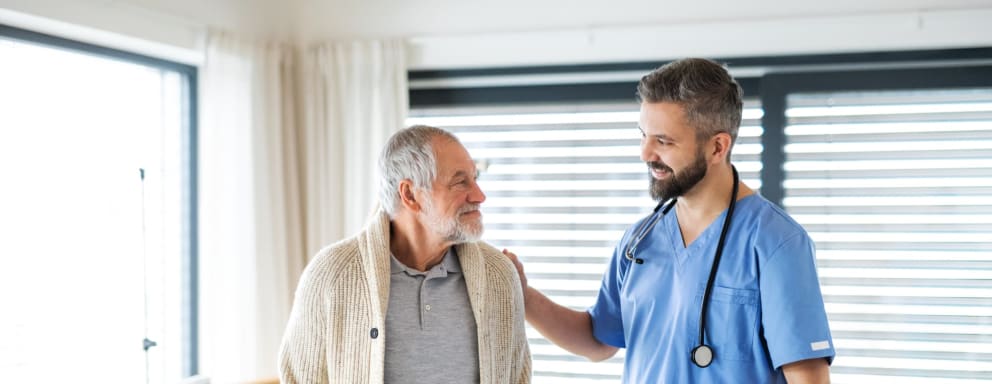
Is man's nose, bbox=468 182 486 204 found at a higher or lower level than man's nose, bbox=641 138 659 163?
lower

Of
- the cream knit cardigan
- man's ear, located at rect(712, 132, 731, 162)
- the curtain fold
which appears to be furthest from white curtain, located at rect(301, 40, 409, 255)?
man's ear, located at rect(712, 132, 731, 162)

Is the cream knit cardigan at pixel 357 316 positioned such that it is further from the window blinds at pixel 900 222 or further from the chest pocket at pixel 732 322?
the window blinds at pixel 900 222

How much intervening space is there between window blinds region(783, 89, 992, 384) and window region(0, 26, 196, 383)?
8.15 ft

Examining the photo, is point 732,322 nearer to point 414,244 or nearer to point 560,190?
point 414,244

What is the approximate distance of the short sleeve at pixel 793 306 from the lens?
1.82m

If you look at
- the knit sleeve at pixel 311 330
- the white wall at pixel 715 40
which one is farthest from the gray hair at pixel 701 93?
Result: the white wall at pixel 715 40

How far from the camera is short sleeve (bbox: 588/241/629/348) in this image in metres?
2.31

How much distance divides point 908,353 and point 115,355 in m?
3.02

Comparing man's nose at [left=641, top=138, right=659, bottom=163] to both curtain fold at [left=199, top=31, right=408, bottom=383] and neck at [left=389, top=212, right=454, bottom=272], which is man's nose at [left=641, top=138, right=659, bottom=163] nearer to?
neck at [left=389, top=212, right=454, bottom=272]

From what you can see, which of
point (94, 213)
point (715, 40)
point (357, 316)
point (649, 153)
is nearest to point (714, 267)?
point (649, 153)

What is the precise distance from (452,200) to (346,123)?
1.78m

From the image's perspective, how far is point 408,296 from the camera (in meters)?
1.97

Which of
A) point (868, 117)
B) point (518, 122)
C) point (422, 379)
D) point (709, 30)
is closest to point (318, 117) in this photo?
point (518, 122)

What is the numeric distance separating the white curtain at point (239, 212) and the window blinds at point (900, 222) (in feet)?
6.89
